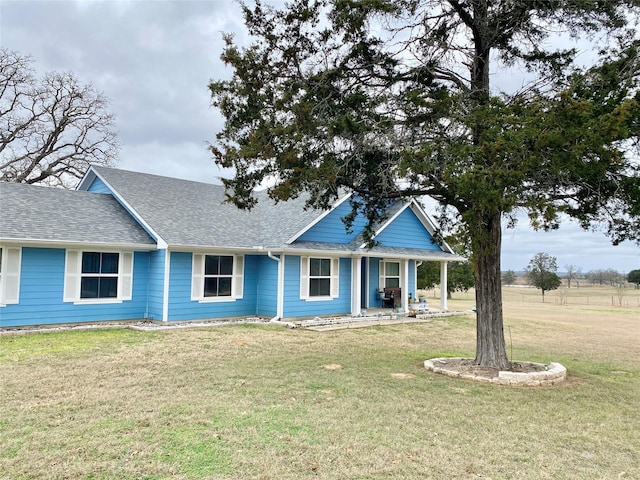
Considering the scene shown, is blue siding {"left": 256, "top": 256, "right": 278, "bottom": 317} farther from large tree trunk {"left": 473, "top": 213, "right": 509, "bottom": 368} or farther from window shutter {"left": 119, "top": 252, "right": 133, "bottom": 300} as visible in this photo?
large tree trunk {"left": 473, "top": 213, "right": 509, "bottom": 368}

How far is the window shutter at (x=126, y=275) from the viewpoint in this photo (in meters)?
14.5

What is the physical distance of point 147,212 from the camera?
15.8m

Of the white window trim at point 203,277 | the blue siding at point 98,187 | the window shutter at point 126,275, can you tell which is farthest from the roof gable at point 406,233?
the blue siding at point 98,187

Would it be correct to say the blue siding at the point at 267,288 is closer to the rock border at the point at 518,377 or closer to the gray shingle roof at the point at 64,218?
the gray shingle roof at the point at 64,218

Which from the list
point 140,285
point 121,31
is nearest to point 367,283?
point 140,285

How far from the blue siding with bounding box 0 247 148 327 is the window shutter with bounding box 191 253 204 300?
96.4 inches

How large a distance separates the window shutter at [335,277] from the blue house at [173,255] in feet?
0.13

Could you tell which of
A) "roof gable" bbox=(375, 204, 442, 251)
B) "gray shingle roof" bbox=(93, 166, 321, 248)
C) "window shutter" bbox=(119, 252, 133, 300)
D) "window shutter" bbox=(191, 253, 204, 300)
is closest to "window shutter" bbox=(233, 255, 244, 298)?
"gray shingle roof" bbox=(93, 166, 321, 248)

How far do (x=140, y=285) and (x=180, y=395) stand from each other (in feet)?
29.8

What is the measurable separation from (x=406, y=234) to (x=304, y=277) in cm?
591

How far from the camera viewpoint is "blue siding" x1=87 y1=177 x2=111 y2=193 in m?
17.3

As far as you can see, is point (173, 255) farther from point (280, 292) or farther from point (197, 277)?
point (280, 292)

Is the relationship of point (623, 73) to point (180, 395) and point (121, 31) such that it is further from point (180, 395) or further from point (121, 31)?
point (121, 31)

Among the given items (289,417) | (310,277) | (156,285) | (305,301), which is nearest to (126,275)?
(156,285)
